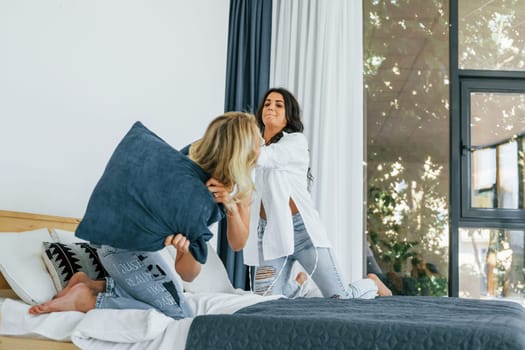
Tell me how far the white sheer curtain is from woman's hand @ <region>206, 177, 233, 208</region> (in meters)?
2.38

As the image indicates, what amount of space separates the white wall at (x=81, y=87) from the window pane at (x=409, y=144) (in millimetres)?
1276

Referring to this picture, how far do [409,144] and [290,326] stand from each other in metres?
3.03

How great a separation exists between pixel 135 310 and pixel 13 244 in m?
0.64

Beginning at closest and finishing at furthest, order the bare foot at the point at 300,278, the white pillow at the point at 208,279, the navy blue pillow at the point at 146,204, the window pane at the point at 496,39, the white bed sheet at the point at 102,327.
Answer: the white bed sheet at the point at 102,327 → the navy blue pillow at the point at 146,204 → the white pillow at the point at 208,279 → the bare foot at the point at 300,278 → the window pane at the point at 496,39

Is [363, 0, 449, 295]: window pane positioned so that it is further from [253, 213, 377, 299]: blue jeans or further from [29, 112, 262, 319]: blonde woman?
[29, 112, 262, 319]: blonde woman

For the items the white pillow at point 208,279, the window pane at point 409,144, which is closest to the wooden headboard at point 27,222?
the white pillow at point 208,279

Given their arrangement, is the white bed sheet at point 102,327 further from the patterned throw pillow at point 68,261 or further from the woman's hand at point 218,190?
the woman's hand at point 218,190

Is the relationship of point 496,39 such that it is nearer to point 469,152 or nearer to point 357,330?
point 469,152

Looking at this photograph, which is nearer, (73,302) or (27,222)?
(73,302)

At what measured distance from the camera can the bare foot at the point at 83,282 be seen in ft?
7.44

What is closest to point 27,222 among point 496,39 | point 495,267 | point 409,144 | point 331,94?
point 331,94

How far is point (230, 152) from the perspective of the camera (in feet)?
7.08

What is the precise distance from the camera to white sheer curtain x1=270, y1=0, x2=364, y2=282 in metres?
4.52

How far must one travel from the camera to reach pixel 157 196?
2033 millimetres
